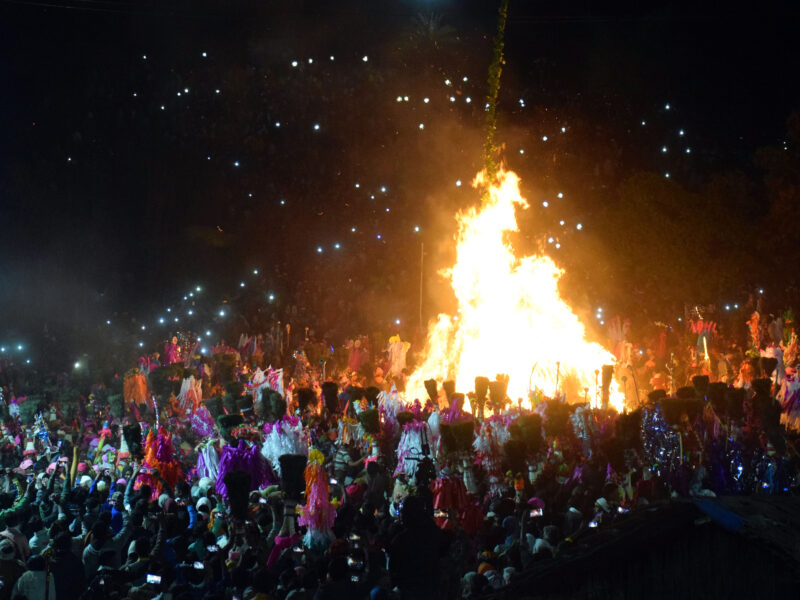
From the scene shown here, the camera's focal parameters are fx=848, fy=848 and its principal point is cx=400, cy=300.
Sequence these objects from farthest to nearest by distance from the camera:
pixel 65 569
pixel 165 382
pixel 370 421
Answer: pixel 165 382
pixel 370 421
pixel 65 569

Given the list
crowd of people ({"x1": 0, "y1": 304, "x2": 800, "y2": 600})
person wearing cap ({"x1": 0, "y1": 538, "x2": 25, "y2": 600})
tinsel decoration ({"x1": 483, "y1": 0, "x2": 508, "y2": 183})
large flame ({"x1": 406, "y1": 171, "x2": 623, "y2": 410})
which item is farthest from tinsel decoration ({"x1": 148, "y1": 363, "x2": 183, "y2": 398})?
tinsel decoration ({"x1": 483, "y1": 0, "x2": 508, "y2": 183})

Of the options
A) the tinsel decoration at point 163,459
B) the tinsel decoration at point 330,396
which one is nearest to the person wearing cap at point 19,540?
the tinsel decoration at point 163,459

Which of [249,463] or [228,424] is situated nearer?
[249,463]

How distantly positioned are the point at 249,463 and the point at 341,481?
42.6 inches

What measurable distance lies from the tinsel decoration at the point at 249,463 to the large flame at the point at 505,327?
25.2ft

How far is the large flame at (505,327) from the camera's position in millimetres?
17797

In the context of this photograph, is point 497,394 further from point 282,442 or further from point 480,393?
point 282,442

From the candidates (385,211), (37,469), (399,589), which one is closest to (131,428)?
(37,469)

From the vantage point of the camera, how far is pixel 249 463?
32.1 feet

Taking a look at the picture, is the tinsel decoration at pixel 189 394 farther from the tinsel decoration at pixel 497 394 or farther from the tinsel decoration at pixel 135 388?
the tinsel decoration at pixel 497 394

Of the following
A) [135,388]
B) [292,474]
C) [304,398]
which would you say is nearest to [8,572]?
[292,474]

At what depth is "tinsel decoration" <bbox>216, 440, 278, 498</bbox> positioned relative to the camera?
31.9 feet

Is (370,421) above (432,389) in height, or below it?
below

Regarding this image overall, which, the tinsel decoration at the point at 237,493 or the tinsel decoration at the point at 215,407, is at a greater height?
the tinsel decoration at the point at 215,407
